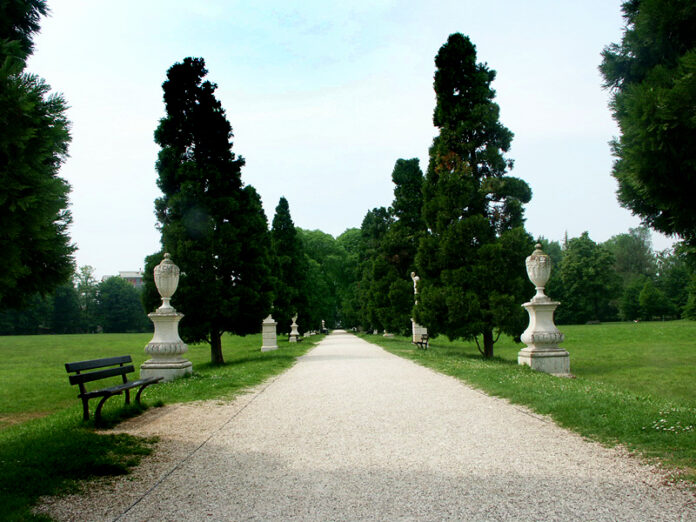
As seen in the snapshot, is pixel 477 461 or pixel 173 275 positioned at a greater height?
pixel 173 275

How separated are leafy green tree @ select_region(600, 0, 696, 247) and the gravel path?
2269 millimetres

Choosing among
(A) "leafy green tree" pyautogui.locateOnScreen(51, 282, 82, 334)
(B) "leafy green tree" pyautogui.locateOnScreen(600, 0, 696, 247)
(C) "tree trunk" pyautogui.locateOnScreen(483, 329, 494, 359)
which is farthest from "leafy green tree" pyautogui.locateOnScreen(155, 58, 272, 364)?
(A) "leafy green tree" pyautogui.locateOnScreen(51, 282, 82, 334)

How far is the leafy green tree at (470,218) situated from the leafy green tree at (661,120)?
9274 millimetres

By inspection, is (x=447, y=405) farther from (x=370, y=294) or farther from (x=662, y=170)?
(x=370, y=294)

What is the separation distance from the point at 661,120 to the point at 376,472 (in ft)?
11.8

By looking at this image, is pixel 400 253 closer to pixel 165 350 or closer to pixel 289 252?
pixel 289 252

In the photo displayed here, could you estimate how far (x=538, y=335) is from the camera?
11.0 metres

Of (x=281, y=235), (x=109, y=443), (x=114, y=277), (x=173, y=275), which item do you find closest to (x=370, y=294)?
(x=281, y=235)

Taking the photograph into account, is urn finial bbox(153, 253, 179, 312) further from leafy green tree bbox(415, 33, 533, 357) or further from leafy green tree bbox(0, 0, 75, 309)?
leafy green tree bbox(0, 0, 75, 309)

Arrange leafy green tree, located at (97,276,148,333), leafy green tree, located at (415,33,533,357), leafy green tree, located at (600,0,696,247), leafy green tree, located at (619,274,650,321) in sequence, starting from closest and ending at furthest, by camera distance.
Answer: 1. leafy green tree, located at (600,0,696,247)
2. leafy green tree, located at (415,33,533,357)
3. leafy green tree, located at (619,274,650,321)
4. leafy green tree, located at (97,276,148,333)

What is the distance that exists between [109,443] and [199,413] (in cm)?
201

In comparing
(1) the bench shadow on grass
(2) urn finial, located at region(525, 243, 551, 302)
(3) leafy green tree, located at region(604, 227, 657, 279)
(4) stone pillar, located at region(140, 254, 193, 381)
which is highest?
(3) leafy green tree, located at region(604, 227, 657, 279)

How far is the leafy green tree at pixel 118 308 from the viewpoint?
249 ft

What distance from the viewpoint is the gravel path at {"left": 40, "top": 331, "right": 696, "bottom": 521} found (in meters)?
3.28
